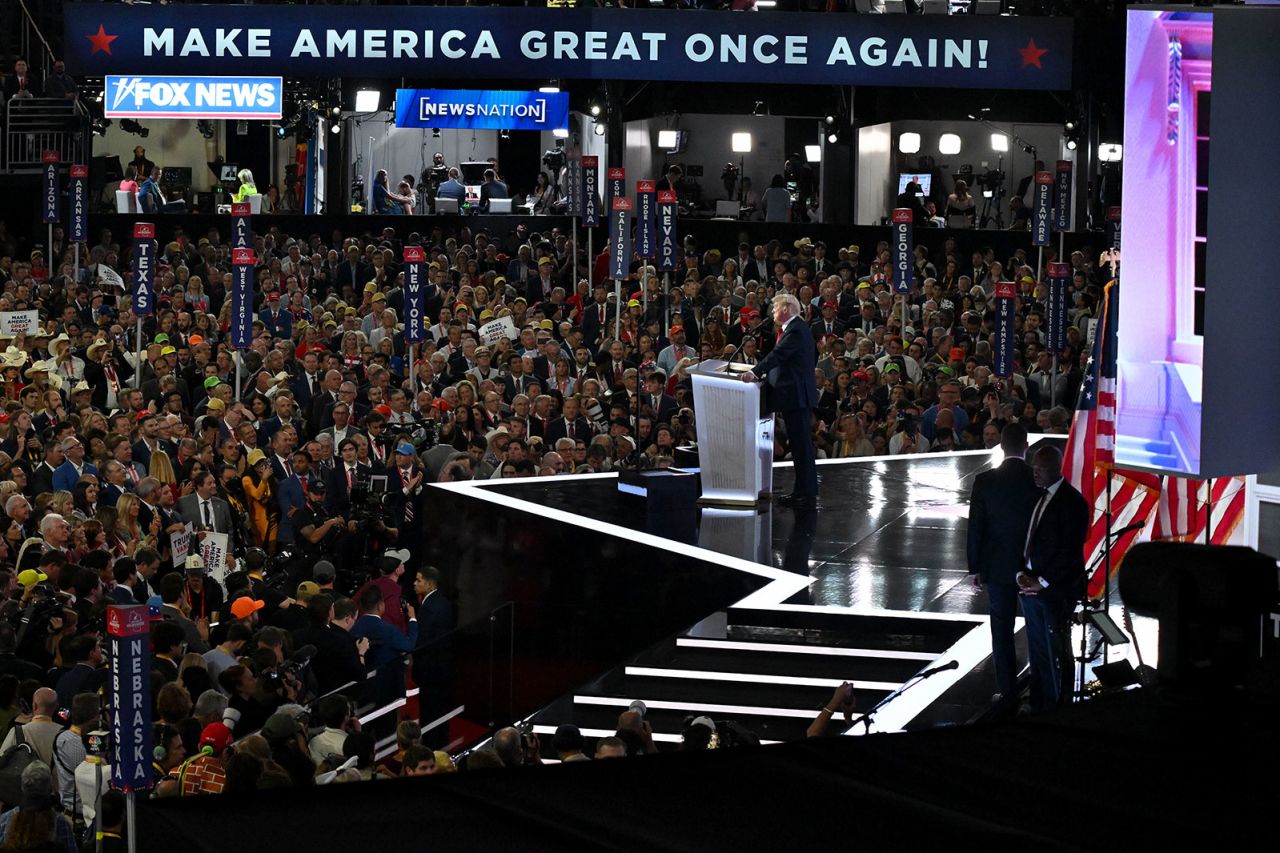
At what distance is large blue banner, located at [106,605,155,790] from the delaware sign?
66.2 feet

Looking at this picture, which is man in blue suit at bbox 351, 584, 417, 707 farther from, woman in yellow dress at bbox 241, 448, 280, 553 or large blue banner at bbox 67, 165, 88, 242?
large blue banner at bbox 67, 165, 88, 242

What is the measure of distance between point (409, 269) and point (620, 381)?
2.24 m

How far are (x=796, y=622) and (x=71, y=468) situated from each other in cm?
588

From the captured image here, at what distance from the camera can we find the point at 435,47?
85.3 feet

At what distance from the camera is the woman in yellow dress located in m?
13.4

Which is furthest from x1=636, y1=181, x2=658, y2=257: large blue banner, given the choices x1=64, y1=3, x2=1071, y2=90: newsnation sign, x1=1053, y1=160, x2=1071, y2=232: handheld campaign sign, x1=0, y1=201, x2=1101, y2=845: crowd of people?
x1=64, y1=3, x2=1071, y2=90: newsnation sign

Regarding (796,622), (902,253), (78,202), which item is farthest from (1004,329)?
(78,202)

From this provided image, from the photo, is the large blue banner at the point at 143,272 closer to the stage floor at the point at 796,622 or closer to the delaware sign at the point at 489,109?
the stage floor at the point at 796,622

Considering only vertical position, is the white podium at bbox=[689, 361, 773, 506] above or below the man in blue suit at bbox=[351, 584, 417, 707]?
above

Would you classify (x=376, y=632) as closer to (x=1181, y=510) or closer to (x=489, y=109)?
(x=1181, y=510)

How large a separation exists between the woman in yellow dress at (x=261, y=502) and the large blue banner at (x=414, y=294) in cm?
344

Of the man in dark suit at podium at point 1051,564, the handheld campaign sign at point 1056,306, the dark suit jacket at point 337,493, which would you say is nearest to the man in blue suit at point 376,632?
the dark suit jacket at point 337,493

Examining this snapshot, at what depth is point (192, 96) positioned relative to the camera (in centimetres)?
2603

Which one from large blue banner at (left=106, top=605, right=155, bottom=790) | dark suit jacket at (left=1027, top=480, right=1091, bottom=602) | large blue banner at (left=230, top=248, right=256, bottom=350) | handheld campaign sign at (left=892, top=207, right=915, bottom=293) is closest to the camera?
large blue banner at (left=106, top=605, right=155, bottom=790)
